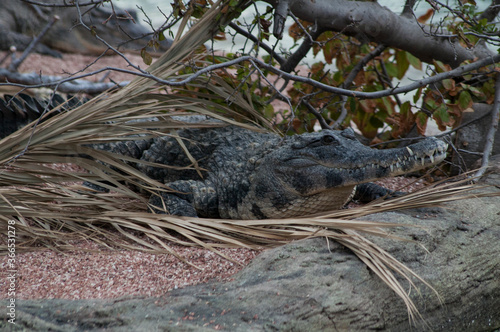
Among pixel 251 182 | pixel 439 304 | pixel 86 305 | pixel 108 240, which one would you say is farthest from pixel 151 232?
pixel 439 304

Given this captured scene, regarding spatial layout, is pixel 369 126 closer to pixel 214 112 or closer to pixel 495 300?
pixel 214 112

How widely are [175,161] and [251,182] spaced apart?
0.76 metres

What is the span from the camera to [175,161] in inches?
140

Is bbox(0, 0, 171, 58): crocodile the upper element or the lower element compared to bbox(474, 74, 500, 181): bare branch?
upper

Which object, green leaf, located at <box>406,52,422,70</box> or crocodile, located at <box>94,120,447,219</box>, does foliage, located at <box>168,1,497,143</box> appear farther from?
crocodile, located at <box>94,120,447,219</box>

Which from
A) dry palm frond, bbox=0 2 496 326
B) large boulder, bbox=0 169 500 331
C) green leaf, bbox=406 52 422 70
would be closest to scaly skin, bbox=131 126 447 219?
dry palm frond, bbox=0 2 496 326

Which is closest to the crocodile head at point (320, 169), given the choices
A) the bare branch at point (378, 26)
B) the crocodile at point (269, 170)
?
the crocodile at point (269, 170)

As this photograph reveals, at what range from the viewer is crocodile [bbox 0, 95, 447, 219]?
2654 millimetres

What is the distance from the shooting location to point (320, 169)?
2.80m

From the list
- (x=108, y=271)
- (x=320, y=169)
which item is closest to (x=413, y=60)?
(x=320, y=169)

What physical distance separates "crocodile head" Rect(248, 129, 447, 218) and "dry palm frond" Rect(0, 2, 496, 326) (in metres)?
0.19

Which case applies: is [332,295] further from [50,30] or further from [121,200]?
[50,30]

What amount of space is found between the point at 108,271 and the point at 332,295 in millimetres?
1047

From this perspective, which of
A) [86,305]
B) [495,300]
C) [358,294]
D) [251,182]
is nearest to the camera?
[86,305]
